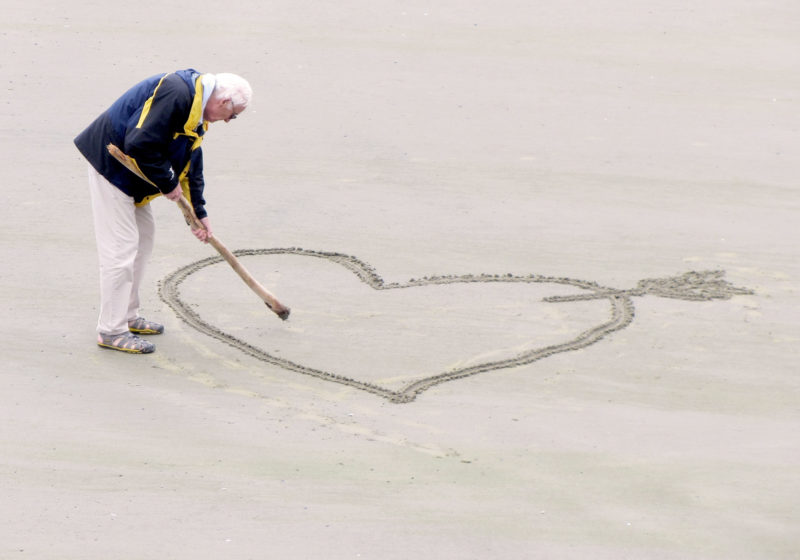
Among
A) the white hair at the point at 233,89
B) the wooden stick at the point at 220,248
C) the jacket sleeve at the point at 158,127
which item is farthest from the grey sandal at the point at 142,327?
the white hair at the point at 233,89

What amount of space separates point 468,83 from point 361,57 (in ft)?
3.27

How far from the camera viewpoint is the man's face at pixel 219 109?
6.07 m

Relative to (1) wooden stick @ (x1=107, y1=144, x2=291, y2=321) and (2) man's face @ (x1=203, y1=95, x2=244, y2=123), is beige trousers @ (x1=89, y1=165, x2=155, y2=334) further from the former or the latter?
(2) man's face @ (x1=203, y1=95, x2=244, y2=123)

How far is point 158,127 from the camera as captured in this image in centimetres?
599

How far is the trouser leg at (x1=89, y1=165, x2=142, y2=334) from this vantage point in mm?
6297

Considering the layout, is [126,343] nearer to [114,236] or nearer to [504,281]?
[114,236]

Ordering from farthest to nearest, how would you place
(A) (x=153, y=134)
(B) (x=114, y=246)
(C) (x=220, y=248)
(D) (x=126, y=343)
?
1. (C) (x=220, y=248)
2. (D) (x=126, y=343)
3. (B) (x=114, y=246)
4. (A) (x=153, y=134)

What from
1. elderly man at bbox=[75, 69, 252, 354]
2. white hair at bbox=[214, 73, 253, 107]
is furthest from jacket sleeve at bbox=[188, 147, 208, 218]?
white hair at bbox=[214, 73, 253, 107]

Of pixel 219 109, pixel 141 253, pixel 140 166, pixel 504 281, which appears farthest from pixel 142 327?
pixel 504 281

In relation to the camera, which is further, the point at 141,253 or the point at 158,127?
the point at 141,253

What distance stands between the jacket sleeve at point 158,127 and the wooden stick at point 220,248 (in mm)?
67

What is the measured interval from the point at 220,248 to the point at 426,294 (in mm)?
1401

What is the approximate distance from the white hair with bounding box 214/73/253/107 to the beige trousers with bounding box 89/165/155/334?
767mm

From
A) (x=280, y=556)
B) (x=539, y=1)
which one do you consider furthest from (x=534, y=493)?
(x=539, y=1)
